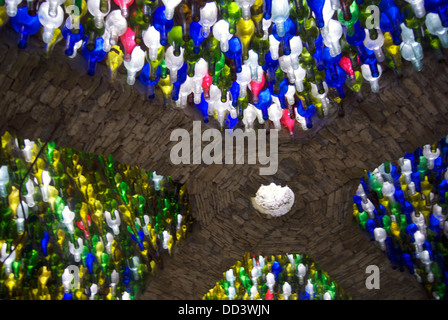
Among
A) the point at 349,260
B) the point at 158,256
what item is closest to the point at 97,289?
the point at 158,256

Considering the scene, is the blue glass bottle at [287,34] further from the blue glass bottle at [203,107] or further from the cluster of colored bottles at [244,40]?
the blue glass bottle at [203,107]

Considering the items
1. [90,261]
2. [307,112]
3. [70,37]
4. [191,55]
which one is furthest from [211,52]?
[90,261]

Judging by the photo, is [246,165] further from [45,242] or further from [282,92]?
[45,242]

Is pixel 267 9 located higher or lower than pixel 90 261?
higher

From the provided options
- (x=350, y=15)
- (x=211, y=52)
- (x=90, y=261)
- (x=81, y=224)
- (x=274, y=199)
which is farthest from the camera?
(x=90, y=261)

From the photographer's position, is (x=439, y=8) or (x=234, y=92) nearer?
(x=439, y=8)

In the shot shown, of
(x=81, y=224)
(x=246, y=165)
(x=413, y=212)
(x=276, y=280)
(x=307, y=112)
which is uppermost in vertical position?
(x=307, y=112)

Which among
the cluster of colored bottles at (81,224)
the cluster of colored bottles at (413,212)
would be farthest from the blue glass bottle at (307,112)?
the cluster of colored bottles at (81,224)

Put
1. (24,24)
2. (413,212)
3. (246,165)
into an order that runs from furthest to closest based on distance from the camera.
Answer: (413,212), (246,165), (24,24)

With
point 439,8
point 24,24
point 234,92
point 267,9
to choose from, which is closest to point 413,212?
point 234,92
